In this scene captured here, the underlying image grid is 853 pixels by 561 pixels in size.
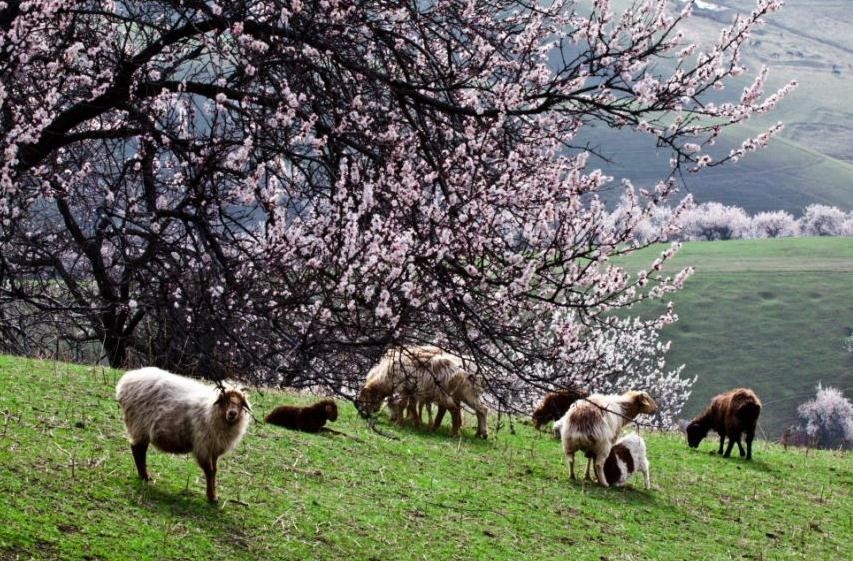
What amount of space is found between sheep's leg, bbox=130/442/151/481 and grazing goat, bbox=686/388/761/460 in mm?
12406

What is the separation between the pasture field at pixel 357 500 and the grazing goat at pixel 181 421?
0.43 metres

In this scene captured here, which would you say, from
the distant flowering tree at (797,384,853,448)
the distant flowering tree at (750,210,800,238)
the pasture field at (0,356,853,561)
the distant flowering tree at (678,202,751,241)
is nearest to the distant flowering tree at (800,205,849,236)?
the distant flowering tree at (750,210,800,238)

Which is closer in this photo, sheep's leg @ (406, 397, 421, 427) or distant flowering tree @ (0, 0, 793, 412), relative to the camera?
distant flowering tree @ (0, 0, 793, 412)

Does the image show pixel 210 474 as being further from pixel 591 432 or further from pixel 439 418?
pixel 439 418

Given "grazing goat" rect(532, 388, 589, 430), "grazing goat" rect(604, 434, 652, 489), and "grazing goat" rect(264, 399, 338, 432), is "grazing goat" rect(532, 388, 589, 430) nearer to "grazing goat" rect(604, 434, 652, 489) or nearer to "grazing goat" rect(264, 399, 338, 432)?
"grazing goat" rect(604, 434, 652, 489)

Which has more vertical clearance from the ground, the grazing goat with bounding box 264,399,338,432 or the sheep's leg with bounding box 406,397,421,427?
the sheep's leg with bounding box 406,397,421,427

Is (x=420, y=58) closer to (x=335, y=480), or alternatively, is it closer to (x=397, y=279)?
(x=397, y=279)

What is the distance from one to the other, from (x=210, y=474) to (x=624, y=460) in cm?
742

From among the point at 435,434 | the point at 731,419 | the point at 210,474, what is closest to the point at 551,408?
the point at 435,434

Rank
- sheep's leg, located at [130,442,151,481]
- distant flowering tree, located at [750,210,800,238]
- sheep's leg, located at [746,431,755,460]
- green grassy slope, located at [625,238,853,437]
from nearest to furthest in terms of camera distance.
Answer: sheep's leg, located at [130,442,151,481] < sheep's leg, located at [746,431,755,460] < green grassy slope, located at [625,238,853,437] < distant flowering tree, located at [750,210,800,238]

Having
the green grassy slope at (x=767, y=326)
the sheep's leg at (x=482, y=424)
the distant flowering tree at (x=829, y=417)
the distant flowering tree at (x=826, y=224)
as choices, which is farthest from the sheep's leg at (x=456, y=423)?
the distant flowering tree at (x=826, y=224)

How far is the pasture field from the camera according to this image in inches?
395

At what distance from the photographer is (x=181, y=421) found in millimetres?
10898

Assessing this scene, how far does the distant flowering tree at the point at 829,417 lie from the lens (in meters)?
90.3
